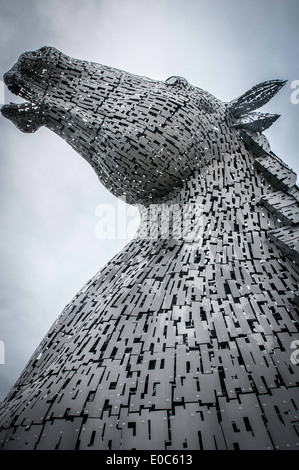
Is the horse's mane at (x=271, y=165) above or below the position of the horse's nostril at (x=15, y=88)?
below

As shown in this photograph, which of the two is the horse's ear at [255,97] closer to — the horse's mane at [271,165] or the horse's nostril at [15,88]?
the horse's mane at [271,165]

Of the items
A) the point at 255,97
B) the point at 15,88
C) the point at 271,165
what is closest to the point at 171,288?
the point at 271,165

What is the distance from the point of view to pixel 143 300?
2455mm

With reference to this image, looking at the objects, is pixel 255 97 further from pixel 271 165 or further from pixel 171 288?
pixel 171 288

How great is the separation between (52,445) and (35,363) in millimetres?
1025

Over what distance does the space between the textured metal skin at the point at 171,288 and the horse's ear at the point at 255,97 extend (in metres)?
0.02

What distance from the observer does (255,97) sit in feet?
12.5

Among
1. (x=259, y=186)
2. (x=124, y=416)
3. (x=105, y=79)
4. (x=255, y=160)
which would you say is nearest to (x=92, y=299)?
(x=124, y=416)

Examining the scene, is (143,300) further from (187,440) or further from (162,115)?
(162,115)

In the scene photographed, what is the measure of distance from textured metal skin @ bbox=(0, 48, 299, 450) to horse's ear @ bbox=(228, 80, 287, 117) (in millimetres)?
15

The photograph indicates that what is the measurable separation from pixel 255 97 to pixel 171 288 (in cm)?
268

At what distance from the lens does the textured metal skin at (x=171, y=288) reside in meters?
1.69

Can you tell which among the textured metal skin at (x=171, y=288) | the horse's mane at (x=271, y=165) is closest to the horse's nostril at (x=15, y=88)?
the textured metal skin at (x=171, y=288)

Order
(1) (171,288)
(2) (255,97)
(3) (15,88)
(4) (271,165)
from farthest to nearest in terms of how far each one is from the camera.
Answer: (2) (255,97), (3) (15,88), (4) (271,165), (1) (171,288)
